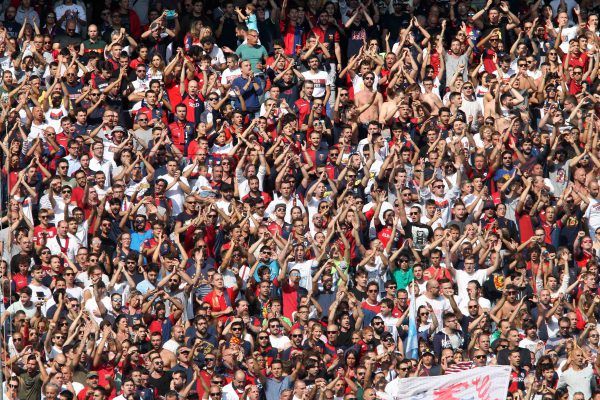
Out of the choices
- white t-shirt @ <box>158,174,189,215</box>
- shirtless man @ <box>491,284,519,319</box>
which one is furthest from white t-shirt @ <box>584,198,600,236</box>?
white t-shirt @ <box>158,174,189,215</box>

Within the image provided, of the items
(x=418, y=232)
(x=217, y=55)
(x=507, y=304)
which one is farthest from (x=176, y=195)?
(x=507, y=304)

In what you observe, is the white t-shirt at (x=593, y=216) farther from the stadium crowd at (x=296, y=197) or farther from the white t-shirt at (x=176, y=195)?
the white t-shirt at (x=176, y=195)

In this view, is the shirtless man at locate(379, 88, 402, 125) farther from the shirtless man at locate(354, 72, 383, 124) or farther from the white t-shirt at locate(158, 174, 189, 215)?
the white t-shirt at locate(158, 174, 189, 215)

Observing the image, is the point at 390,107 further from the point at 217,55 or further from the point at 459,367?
the point at 459,367

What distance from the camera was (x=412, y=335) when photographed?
28688mm

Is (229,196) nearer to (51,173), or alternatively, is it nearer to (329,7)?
(51,173)

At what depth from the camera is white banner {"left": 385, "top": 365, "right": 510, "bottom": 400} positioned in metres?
25.8

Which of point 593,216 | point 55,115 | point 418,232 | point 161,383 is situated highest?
point 55,115

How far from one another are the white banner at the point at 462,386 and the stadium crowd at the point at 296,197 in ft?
0.69

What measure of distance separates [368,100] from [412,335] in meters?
5.83

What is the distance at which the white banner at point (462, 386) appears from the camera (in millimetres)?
25781

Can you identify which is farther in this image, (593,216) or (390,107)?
(390,107)

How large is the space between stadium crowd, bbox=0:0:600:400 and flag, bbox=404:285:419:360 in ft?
0.18

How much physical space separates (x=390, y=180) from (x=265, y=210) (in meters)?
2.00
